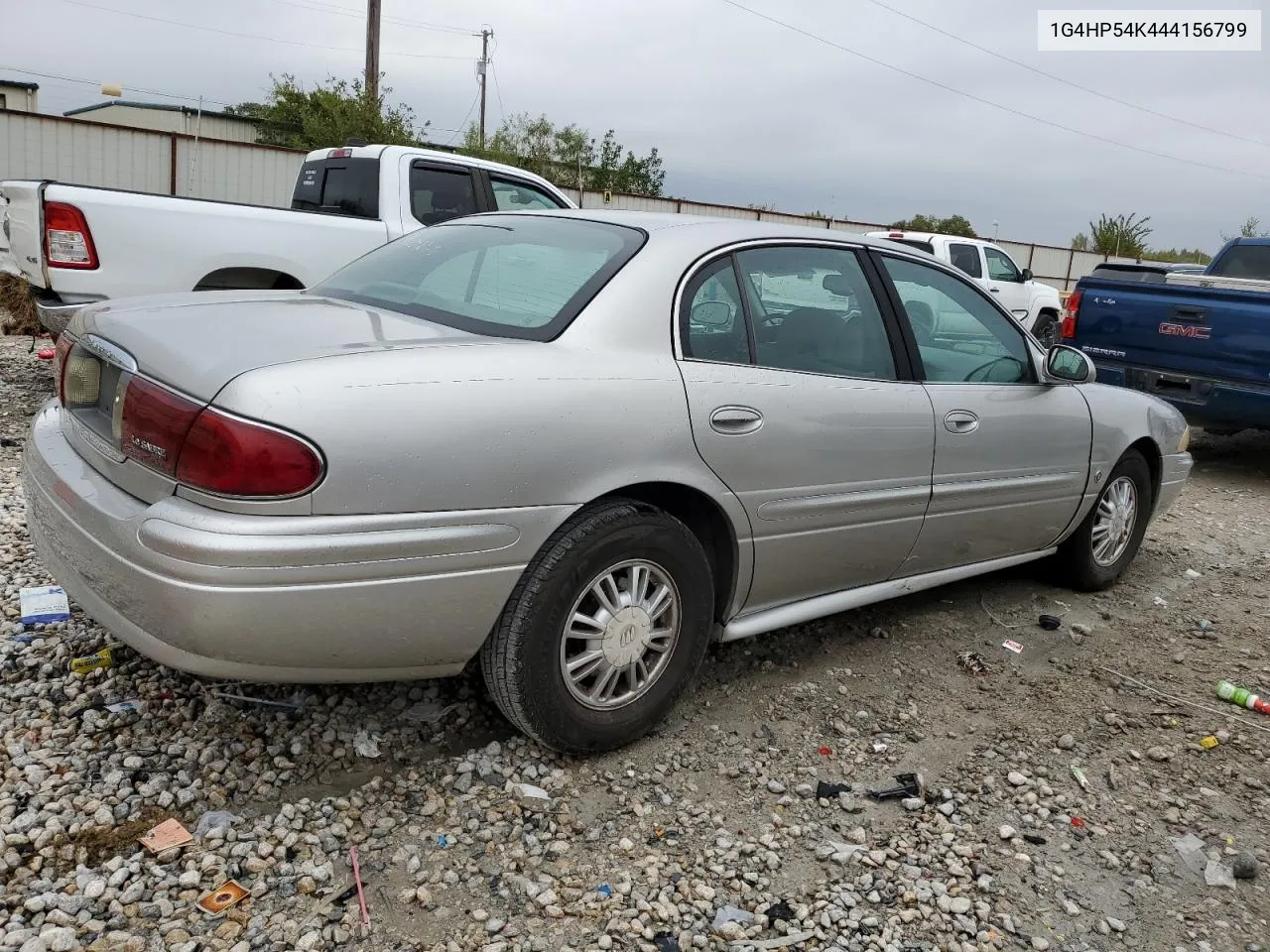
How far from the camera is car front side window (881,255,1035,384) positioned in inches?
153

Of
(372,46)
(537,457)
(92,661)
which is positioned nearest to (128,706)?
(92,661)

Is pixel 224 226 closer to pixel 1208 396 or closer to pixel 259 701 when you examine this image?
pixel 259 701

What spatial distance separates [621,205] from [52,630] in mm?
18478

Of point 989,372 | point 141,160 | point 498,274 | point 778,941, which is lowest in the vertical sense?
point 778,941

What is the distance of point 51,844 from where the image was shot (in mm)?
2430

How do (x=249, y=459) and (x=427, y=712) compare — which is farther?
(x=427, y=712)

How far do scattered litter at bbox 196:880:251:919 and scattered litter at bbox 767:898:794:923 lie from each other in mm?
1208

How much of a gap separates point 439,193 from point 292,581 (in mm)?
5974

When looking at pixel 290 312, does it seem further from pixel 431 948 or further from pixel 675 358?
pixel 431 948

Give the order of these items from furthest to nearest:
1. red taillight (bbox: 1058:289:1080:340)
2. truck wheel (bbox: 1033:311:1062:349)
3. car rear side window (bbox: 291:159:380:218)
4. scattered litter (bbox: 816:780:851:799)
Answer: truck wheel (bbox: 1033:311:1062:349) < red taillight (bbox: 1058:289:1080:340) < car rear side window (bbox: 291:159:380:218) < scattered litter (bbox: 816:780:851:799)

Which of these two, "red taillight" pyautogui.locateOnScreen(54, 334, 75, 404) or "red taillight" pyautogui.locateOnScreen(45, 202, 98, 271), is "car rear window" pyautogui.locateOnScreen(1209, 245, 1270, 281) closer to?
"red taillight" pyautogui.locateOnScreen(45, 202, 98, 271)

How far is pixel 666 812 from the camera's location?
2.82 metres

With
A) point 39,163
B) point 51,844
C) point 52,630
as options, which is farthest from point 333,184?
point 39,163

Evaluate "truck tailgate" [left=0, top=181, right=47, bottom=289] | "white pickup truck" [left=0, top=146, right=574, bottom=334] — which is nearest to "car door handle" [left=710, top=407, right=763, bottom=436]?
"white pickup truck" [left=0, top=146, right=574, bottom=334]
